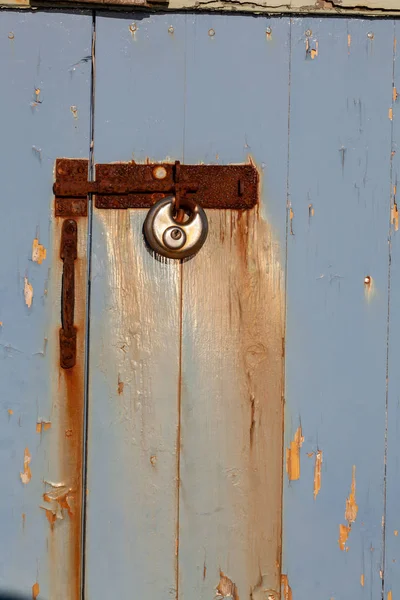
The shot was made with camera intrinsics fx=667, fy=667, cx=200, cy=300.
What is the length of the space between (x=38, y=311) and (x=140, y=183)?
30 cm

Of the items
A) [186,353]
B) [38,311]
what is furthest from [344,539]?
[38,311]

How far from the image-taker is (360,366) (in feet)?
4.15

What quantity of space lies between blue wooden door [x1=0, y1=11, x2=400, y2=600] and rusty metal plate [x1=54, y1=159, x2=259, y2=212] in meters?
0.02

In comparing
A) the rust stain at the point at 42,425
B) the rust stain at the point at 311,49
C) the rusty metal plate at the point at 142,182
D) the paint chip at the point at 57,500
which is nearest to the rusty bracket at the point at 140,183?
the rusty metal plate at the point at 142,182

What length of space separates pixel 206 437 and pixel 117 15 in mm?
802

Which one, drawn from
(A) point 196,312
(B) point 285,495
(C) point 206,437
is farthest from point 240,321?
(B) point 285,495

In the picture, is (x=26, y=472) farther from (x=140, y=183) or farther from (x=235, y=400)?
(x=140, y=183)

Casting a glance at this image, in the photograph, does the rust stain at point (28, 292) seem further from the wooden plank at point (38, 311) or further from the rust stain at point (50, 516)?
the rust stain at point (50, 516)

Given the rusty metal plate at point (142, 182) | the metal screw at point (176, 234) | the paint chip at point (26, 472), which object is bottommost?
the paint chip at point (26, 472)

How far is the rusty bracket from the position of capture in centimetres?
123

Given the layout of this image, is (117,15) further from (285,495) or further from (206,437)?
(285,495)

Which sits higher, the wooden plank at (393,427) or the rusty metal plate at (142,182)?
the rusty metal plate at (142,182)

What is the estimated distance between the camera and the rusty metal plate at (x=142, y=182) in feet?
4.05

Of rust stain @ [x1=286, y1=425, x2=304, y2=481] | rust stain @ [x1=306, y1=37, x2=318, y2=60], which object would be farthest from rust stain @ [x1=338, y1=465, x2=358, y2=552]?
rust stain @ [x1=306, y1=37, x2=318, y2=60]
